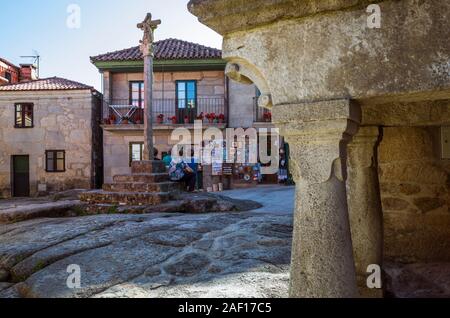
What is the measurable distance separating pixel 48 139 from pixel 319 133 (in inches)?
652

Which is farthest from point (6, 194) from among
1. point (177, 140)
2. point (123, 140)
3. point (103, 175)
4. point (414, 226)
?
point (414, 226)

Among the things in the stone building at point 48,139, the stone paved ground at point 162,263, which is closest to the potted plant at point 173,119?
the stone building at point 48,139

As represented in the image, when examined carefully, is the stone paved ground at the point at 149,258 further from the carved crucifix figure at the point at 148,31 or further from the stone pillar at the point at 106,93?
the stone pillar at the point at 106,93

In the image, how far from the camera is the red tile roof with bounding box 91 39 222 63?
15.3 metres

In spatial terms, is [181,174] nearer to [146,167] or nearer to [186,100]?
[146,167]

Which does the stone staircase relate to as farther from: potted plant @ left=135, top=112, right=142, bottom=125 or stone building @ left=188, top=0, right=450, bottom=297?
potted plant @ left=135, top=112, right=142, bottom=125

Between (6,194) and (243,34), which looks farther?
(6,194)

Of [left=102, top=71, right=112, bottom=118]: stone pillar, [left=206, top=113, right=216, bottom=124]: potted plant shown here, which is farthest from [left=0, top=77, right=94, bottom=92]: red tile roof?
[left=206, top=113, right=216, bottom=124]: potted plant

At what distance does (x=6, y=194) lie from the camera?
632 inches

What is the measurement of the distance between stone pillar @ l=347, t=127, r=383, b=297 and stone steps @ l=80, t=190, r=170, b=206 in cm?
574
